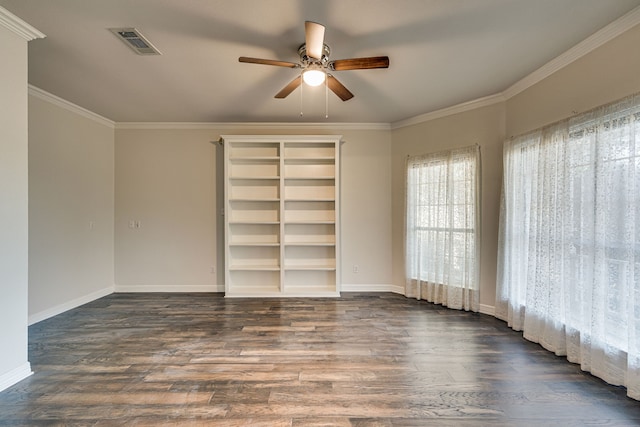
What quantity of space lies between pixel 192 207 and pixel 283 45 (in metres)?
3.09

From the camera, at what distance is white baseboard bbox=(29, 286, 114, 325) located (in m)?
3.31

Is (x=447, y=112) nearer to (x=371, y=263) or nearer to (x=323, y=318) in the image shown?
(x=371, y=263)

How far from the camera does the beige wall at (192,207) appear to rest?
14.8 ft

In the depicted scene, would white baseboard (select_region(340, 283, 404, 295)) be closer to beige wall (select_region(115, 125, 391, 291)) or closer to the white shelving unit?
beige wall (select_region(115, 125, 391, 291))

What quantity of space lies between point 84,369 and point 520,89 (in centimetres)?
508

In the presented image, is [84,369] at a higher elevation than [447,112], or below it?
below

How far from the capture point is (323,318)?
345 centimetres

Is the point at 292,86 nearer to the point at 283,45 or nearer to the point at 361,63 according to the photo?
the point at 283,45

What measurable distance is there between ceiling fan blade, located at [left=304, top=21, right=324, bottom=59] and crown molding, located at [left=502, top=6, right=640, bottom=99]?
2.23 meters

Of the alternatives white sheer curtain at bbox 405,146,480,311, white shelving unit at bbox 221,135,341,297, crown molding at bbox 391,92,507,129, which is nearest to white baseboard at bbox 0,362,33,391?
white shelving unit at bbox 221,135,341,297

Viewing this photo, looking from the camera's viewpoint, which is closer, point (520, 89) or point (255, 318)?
point (520, 89)

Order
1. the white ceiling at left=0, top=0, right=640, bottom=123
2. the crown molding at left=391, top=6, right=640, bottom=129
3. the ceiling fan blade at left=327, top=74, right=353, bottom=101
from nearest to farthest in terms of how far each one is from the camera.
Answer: the white ceiling at left=0, top=0, right=640, bottom=123 < the crown molding at left=391, top=6, right=640, bottom=129 < the ceiling fan blade at left=327, top=74, right=353, bottom=101

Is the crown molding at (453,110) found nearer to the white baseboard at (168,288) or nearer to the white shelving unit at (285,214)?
the white shelving unit at (285,214)

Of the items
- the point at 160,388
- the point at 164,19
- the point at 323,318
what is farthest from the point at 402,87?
the point at 160,388
